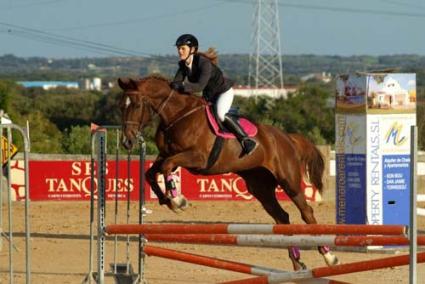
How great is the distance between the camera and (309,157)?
523 inches

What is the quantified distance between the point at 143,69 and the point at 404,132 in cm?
12997

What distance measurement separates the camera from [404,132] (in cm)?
1407

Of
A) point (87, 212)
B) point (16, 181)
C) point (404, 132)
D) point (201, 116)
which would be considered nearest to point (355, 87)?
point (404, 132)

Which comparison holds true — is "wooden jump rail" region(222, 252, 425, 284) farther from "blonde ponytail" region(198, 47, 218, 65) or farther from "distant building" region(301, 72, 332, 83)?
"distant building" region(301, 72, 332, 83)

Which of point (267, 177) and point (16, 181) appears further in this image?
point (16, 181)

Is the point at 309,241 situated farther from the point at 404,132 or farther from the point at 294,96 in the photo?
the point at 294,96

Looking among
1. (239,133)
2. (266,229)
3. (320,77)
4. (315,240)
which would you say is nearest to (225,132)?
(239,133)

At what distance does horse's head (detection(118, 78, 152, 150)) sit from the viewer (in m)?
10.9

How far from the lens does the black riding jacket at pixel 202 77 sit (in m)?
11.4

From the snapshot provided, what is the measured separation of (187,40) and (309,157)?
2.71 meters

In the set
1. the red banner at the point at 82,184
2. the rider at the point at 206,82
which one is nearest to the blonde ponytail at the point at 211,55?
the rider at the point at 206,82

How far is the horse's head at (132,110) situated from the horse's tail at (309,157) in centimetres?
251

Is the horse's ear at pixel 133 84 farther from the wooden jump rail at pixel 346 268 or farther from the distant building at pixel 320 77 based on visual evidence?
the distant building at pixel 320 77

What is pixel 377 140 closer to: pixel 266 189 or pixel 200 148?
pixel 266 189
